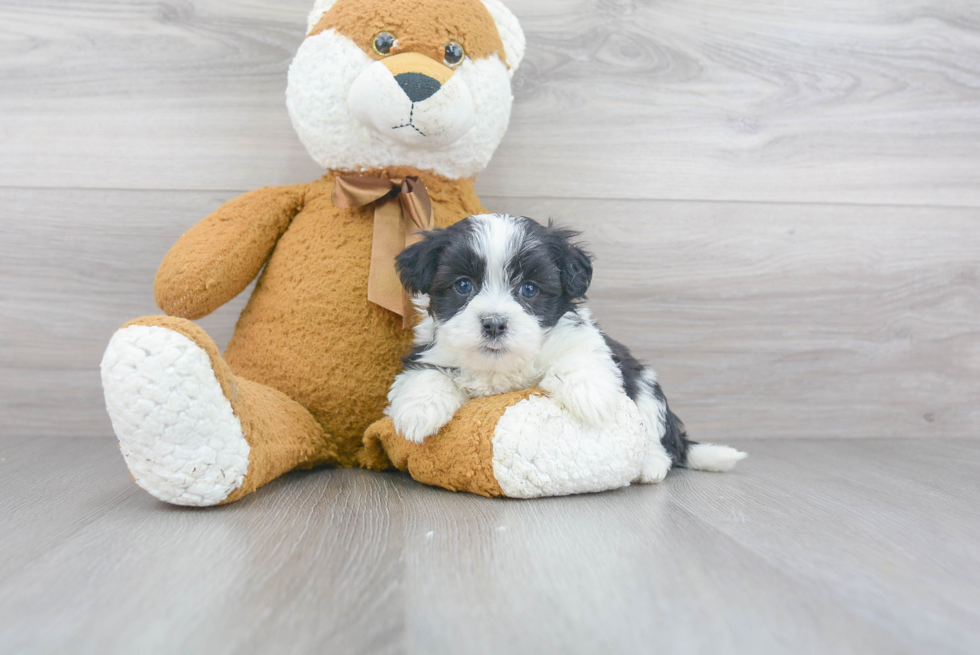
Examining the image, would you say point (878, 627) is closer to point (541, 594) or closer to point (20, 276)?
point (541, 594)

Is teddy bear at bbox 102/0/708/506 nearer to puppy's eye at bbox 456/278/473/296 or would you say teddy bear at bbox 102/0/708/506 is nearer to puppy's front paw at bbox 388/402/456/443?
puppy's front paw at bbox 388/402/456/443

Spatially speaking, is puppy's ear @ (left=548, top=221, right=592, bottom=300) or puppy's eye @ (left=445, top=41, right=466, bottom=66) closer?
puppy's ear @ (left=548, top=221, right=592, bottom=300)

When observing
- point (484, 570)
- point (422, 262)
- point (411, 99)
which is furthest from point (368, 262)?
point (484, 570)

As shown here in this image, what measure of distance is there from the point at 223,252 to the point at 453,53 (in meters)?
0.68

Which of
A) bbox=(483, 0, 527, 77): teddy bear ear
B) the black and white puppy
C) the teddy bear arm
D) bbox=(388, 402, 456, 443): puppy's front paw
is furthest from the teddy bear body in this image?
bbox=(483, 0, 527, 77): teddy bear ear

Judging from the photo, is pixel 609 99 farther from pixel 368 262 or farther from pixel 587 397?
pixel 587 397

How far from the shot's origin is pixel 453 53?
154 cm

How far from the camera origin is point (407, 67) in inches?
56.7

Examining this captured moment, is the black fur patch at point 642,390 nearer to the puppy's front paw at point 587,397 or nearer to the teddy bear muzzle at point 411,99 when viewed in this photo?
the puppy's front paw at point 587,397

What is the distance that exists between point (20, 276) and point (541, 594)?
1.84m

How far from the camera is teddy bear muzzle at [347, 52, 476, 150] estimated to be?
144cm

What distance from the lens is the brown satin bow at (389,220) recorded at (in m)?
1.53

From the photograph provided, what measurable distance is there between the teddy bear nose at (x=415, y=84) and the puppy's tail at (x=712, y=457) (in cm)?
104

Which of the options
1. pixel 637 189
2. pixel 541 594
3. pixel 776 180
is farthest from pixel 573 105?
pixel 541 594
